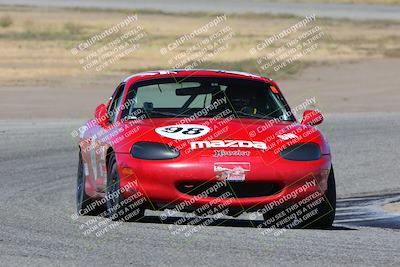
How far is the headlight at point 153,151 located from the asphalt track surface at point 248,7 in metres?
50.3

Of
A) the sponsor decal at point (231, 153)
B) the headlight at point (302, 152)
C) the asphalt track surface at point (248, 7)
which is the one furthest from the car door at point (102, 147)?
the asphalt track surface at point (248, 7)

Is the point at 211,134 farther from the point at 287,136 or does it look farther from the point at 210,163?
the point at 287,136

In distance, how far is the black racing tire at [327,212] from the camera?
1068 cm

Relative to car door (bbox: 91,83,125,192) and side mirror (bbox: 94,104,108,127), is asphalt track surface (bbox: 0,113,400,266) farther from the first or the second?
side mirror (bbox: 94,104,108,127)

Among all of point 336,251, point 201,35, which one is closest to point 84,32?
point 201,35

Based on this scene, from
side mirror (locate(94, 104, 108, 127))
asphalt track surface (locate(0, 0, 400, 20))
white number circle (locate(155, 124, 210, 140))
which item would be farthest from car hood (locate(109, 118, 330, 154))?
asphalt track surface (locate(0, 0, 400, 20))

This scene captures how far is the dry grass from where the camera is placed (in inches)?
1441

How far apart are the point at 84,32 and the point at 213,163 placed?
40.6 m

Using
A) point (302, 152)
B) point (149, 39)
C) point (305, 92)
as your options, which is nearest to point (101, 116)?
point (302, 152)

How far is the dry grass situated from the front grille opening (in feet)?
76.2

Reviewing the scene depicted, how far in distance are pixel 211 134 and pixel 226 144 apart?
0.23 meters

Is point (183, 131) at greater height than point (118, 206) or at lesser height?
greater

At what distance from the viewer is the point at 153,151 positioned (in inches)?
412

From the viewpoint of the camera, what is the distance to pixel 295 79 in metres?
35.2
